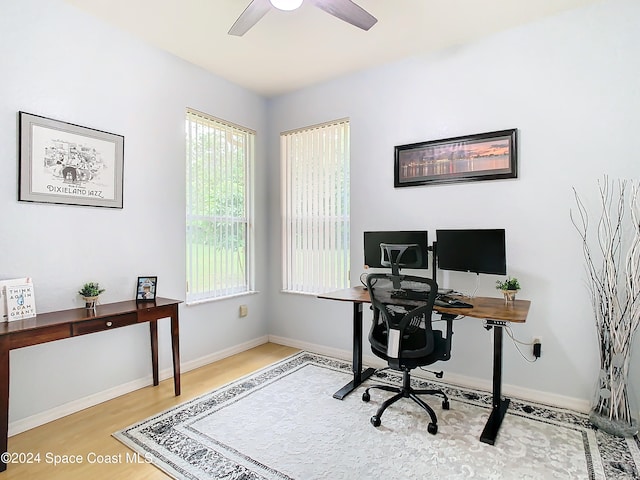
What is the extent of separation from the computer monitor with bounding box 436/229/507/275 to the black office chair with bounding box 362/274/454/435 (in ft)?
1.84

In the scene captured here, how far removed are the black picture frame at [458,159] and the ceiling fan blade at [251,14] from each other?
1702 mm

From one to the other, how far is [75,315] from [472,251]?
9.39 feet

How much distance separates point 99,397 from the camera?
276 centimetres

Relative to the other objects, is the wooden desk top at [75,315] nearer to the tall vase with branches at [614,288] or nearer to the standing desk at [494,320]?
the standing desk at [494,320]

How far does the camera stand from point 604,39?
99.9 inches

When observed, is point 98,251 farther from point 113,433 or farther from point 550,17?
point 550,17

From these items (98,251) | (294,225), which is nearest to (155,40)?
(98,251)

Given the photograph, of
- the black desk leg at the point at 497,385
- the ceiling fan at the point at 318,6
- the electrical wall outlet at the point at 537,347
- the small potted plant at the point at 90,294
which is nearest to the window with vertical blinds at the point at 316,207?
the ceiling fan at the point at 318,6

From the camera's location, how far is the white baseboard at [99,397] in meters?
2.37

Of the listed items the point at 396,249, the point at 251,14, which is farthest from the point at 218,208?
the point at 251,14

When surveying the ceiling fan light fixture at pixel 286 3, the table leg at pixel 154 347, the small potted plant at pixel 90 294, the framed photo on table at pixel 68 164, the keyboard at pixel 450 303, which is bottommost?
the table leg at pixel 154 347

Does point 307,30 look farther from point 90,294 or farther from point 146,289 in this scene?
point 90,294

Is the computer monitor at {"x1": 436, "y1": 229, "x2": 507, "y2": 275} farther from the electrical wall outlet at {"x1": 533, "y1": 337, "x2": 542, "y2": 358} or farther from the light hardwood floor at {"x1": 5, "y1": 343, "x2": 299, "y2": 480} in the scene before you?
the light hardwood floor at {"x1": 5, "y1": 343, "x2": 299, "y2": 480}

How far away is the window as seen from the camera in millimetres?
3506
